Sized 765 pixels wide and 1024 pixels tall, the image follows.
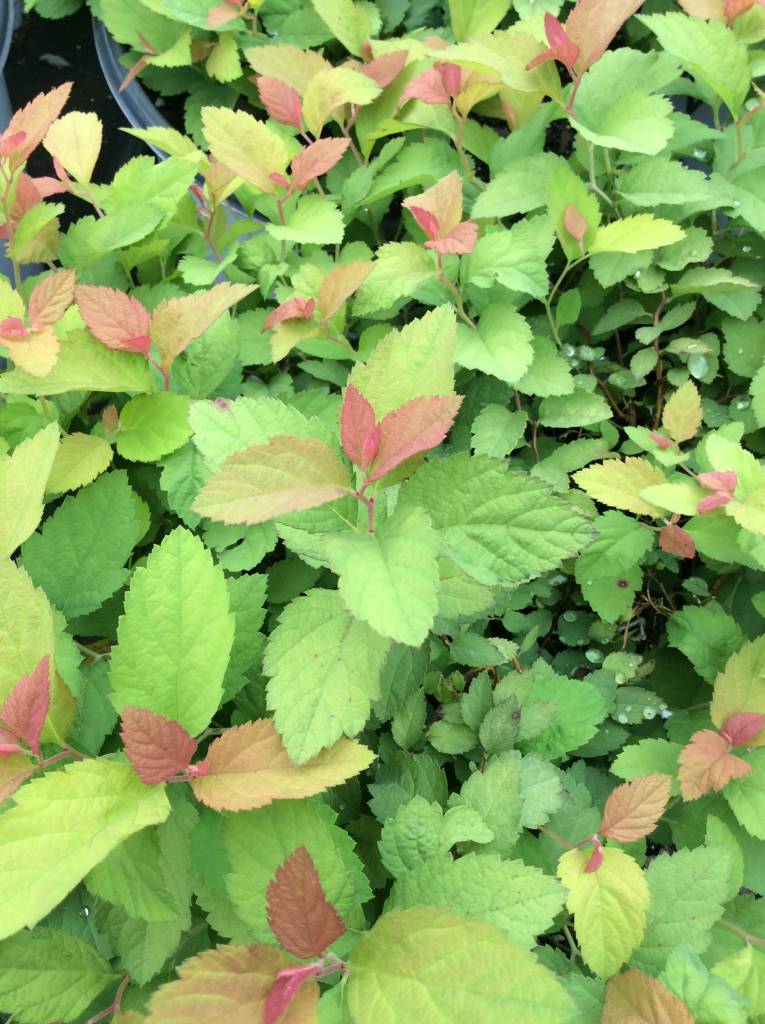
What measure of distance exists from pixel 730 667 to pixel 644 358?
16.7 inches

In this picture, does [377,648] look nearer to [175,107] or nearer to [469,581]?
[469,581]

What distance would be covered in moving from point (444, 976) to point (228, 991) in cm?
15

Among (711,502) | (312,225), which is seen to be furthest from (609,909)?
(312,225)

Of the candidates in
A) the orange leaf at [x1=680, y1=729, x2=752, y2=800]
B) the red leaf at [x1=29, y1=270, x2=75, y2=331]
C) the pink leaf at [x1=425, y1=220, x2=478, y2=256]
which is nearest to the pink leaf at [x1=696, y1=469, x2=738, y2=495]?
the orange leaf at [x1=680, y1=729, x2=752, y2=800]

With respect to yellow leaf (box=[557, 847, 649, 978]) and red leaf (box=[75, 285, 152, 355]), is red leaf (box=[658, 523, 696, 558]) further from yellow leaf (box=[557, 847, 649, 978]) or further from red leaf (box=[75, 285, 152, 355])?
red leaf (box=[75, 285, 152, 355])

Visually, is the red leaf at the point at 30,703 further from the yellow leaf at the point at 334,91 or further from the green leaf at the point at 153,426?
the yellow leaf at the point at 334,91

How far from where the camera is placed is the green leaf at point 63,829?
0.55 meters

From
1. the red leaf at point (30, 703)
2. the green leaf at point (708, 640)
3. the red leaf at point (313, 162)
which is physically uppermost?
the red leaf at point (313, 162)

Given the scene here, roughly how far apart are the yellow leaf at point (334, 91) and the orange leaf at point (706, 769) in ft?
2.96

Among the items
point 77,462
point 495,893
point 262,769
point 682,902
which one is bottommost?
point 682,902

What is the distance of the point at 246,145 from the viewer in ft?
3.37

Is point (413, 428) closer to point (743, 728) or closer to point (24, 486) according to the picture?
point (24, 486)

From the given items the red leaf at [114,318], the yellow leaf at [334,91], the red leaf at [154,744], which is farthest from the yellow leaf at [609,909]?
the yellow leaf at [334,91]

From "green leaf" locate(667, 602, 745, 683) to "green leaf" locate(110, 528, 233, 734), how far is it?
0.57 metres
